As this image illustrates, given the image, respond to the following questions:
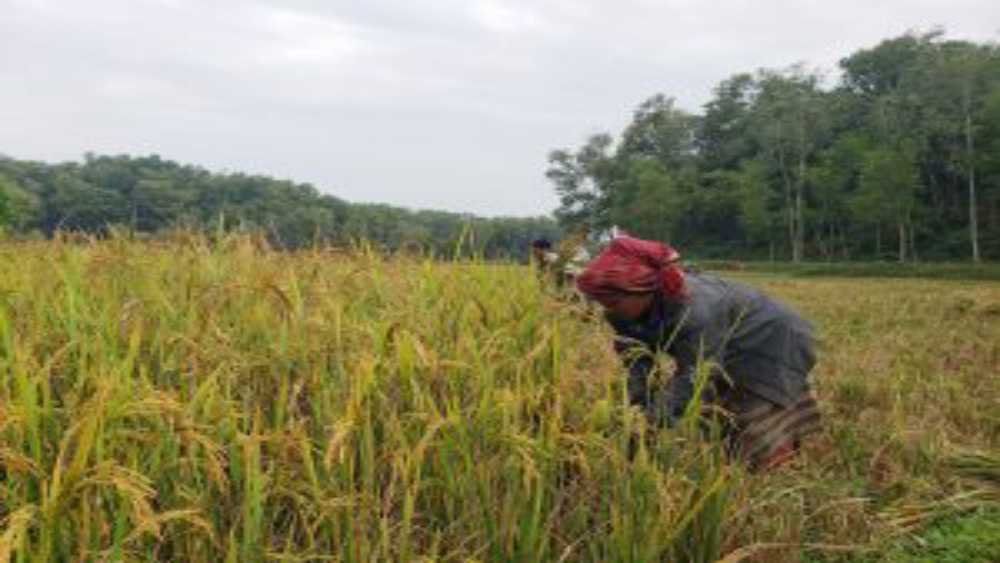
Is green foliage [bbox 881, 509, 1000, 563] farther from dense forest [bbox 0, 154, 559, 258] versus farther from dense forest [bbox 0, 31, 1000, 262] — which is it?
dense forest [bbox 0, 31, 1000, 262]

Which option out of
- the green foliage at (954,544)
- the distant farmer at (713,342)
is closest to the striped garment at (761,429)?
the distant farmer at (713,342)

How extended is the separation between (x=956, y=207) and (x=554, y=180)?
36.1m

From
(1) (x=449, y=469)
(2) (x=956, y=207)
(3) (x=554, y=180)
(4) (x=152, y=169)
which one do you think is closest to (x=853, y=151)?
(2) (x=956, y=207)

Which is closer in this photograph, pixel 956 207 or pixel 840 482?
pixel 840 482

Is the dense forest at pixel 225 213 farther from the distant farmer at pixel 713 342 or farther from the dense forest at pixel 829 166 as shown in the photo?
the dense forest at pixel 829 166

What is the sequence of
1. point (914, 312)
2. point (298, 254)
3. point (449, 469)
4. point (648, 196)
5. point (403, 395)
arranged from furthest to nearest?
1. point (648, 196)
2. point (914, 312)
3. point (298, 254)
4. point (403, 395)
5. point (449, 469)

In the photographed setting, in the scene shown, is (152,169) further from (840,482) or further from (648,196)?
(648,196)

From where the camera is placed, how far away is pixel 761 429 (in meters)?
4.30

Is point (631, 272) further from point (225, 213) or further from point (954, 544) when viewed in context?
point (225, 213)

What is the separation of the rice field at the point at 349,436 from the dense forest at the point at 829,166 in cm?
5239

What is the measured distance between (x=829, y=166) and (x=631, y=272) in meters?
60.7

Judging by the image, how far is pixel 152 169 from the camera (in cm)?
741

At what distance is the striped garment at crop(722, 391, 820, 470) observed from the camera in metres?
4.29

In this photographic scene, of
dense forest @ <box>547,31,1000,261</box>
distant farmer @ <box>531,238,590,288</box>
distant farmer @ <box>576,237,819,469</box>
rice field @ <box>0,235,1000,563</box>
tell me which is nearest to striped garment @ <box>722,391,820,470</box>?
distant farmer @ <box>576,237,819,469</box>
